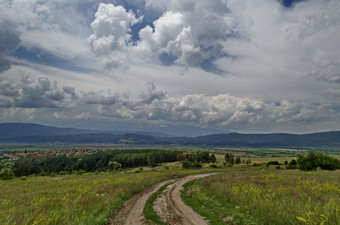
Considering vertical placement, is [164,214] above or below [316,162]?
above

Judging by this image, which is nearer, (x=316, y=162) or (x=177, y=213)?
(x=177, y=213)

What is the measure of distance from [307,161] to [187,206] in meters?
67.2

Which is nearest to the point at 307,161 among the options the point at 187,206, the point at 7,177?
the point at 187,206

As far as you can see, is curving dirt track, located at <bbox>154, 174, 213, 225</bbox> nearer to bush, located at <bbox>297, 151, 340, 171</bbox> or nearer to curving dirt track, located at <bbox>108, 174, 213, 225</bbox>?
curving dirt track, located at <bbox>108, 174, 213, 225</bbox>

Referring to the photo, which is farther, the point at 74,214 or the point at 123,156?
the point at 123,156

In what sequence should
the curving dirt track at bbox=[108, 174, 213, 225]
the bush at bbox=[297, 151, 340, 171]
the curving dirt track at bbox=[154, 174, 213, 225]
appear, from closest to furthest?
the curving dirt track at bbox=[154, 174, 213, 225] → the curving dirt track at bbox=[108, 174, 213, 225] → the bush at bbox=[297, 151, 340, 171]

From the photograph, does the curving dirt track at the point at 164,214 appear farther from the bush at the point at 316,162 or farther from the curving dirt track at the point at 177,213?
the bush at the point at 316,162

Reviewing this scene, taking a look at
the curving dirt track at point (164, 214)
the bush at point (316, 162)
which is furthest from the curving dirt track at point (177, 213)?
the bush at point (316, 162)

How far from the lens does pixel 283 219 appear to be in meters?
13.9

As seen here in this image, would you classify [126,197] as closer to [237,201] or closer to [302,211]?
[237,201]

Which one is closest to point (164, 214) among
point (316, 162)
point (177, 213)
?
point (177, 213)

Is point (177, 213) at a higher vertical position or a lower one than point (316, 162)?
higher

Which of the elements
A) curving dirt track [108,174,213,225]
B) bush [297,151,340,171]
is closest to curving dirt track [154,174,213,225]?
curving dirt track [108,174,213,225]

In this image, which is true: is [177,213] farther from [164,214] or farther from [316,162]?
Answer: [316,162]
